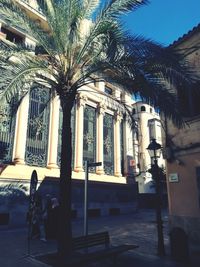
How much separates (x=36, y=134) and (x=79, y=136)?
14.5ft

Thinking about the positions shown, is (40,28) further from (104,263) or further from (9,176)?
(9,176)

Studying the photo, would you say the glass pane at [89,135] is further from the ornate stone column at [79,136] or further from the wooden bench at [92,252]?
the wooden bench at [92,252]

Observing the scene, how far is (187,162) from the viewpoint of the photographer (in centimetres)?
954

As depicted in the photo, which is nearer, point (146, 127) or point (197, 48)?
point (197, 48)

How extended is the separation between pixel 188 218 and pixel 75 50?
7.02 m

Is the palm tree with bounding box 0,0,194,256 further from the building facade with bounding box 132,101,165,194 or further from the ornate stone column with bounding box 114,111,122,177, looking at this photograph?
the building facade with bounding box 132,101,165,194

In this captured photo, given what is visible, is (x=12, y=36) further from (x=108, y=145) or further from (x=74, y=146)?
(x=108, y=145)

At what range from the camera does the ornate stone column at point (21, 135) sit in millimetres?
16797

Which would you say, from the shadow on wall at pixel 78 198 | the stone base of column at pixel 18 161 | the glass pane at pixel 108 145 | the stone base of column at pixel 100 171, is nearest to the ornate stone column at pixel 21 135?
the stone base of column at pixel 18 161

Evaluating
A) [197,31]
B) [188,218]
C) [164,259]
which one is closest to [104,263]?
[164,259]

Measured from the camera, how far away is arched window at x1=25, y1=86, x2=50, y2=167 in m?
18.0

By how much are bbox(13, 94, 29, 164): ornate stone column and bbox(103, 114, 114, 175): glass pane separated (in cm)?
923

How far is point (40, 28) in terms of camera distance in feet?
28.6

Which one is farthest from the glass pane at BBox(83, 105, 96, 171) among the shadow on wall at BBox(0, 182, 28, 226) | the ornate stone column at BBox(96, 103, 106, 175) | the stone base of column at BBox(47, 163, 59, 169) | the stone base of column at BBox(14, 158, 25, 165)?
the shadow on wall at BBox(0, 182, 28, 226)
